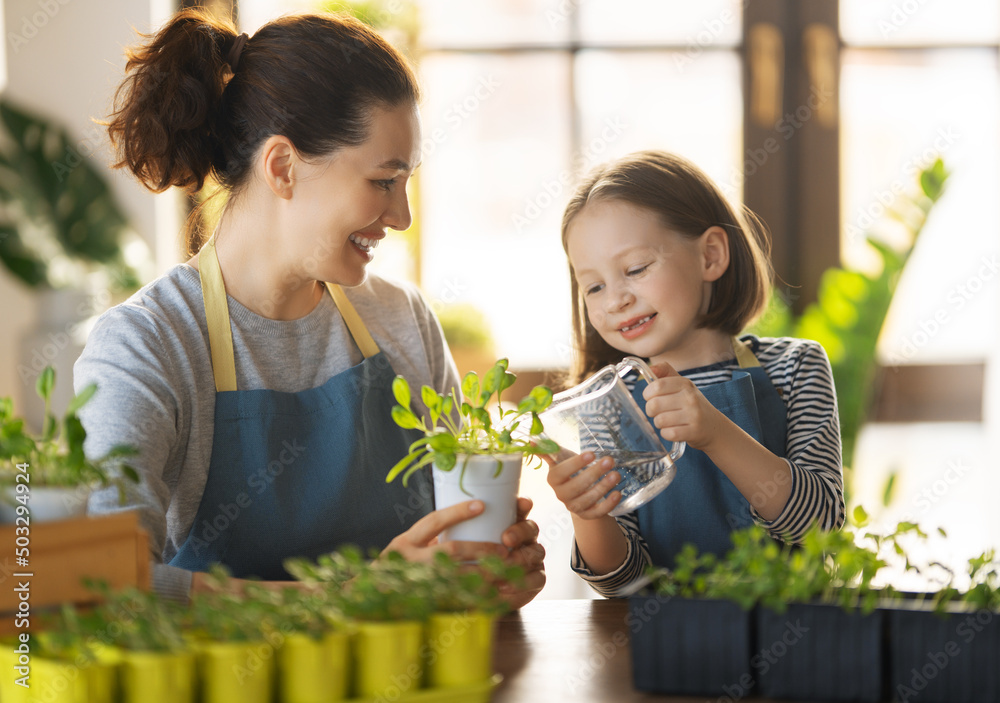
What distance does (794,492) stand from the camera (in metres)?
1.30

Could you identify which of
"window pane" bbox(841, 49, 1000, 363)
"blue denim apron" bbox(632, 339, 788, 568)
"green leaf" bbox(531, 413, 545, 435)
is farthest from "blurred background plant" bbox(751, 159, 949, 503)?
"green leaf" bbox(531, 413, 545, 435)

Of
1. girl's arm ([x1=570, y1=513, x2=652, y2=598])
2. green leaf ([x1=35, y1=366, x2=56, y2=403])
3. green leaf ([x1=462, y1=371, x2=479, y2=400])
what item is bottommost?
girl's arm ([x1=570, y1=513, x2=652, y2=598])

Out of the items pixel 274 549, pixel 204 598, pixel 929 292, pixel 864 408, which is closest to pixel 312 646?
pixel 204 598

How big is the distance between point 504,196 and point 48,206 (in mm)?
1799

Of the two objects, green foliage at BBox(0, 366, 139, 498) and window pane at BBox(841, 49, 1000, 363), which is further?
window pane at BBox(841, 49, 1000, 363)

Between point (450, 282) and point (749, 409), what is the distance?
2.59 metres

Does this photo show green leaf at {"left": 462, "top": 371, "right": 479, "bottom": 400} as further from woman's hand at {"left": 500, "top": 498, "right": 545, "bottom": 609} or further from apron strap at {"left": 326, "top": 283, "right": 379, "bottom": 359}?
apron strap at {"left": 326, "top": 283, "right": 379, "bottom": 359}

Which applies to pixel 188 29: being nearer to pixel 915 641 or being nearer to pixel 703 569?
pixel 703 569

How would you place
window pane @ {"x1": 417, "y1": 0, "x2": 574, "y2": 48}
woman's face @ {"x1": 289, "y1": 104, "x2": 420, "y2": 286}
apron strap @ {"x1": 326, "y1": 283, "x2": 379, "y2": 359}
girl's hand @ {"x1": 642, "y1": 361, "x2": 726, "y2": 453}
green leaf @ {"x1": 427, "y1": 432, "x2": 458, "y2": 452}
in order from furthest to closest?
window pane @ {"x1": 417, "y1": 0, "x2": 574, "y2": 48}, apron strap @ {"x1": 326, "y1": 283, "x2": 379, "y2": 359}, woman's face @ {"x1": 289, "y1": 104, "x2": 420, "y2": 286}, girl's hand @ {"x1": 642, "y1": 361, "x2": 726, "y2": 453}, green leaf @ {"x1": 427, "y1": 432, "x2": 458, "y2": 452}

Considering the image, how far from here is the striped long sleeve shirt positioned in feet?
4.30

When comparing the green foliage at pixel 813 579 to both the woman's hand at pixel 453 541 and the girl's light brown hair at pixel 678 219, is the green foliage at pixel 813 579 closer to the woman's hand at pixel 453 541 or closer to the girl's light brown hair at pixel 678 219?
the woman's hand at pixel 453 541

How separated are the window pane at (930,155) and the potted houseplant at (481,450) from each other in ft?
11.1

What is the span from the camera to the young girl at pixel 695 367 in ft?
4.23

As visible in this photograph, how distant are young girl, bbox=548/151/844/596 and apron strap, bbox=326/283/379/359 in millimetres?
383
